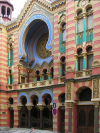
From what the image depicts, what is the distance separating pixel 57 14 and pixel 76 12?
340 centimetres

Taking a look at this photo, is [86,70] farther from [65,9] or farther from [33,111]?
[33,111]

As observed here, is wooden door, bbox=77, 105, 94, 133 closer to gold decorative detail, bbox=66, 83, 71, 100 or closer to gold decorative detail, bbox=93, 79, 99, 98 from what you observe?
gold decorative detail, bbox=66, 83, 71, 100

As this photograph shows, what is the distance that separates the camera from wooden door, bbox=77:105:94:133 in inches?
845

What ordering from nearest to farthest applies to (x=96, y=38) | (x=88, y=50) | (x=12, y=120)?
(x=96, y=38), (x=88, y=50), (x=12, y=120)

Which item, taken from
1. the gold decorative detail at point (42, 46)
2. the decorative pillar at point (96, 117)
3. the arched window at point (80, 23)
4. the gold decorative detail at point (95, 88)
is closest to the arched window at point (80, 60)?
the arched window at point (80, 23)

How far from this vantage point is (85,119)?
22.0 metres

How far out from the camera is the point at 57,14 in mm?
26297

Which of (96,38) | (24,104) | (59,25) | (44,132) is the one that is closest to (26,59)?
(24,104)

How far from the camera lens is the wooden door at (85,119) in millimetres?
21453

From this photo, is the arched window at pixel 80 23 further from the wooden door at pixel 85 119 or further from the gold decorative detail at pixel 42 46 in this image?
the gold decorative detail at pixel 42 46

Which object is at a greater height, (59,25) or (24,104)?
(59,25)

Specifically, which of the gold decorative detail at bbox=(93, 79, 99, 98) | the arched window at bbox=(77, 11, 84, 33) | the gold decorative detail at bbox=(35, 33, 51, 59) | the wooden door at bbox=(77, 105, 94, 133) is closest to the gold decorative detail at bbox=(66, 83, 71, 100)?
the wooden door at bbox=(77, 105, 94, 133)

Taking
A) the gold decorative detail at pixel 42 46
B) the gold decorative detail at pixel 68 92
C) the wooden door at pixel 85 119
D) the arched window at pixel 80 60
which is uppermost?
the gold decorative detail at pixel 42 46

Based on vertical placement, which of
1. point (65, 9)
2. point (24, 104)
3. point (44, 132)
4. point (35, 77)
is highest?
point (65, 9)
